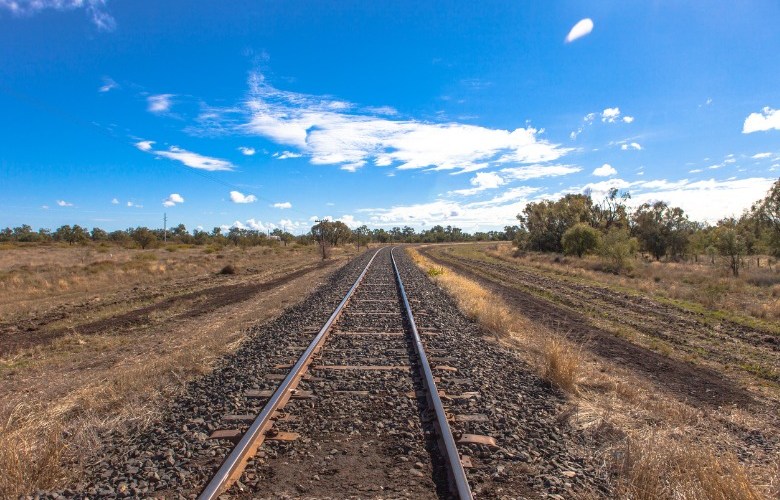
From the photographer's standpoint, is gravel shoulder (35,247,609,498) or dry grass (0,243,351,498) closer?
gravel shoulder (35,247,609,498)

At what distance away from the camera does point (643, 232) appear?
2105 inches

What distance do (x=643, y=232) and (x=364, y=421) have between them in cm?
5659

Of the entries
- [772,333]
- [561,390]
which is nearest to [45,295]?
[561,390]

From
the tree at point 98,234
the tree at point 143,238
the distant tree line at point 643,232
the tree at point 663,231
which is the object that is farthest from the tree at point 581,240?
the tree at point 98,234

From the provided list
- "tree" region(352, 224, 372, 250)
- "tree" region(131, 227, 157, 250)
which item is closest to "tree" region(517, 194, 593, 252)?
"tree" region(352, 224, 372, 250)

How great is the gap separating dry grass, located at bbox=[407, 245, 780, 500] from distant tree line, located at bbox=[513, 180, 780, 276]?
103 feet

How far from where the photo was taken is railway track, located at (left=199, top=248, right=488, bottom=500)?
395 centimetres

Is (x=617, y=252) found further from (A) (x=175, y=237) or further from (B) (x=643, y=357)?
(A) (x=175, y=237)

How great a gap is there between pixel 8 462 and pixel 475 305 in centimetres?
1130

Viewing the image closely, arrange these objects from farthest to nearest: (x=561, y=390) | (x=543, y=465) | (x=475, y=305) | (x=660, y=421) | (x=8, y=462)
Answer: (x=475, y=305)
(x=561, y=390)
(x=660, y=421)
(x=543, y=465)
(x=8, y=462)

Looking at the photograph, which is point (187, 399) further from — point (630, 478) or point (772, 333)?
point (772, 333)

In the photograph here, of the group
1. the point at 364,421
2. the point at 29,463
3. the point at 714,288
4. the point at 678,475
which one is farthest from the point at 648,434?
the point at 714,288

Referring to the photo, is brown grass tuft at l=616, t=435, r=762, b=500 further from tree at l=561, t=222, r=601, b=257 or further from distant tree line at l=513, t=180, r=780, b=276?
tree at l=561, t=222, r=601, b=257

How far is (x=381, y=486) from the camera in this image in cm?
384
